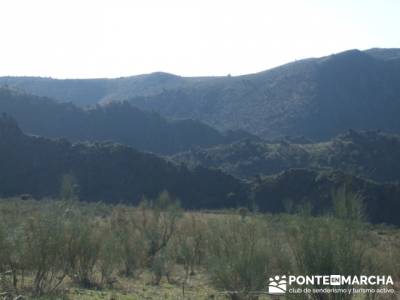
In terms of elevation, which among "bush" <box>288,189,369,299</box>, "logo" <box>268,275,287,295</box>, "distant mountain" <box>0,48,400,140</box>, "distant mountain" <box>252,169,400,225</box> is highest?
"distant mountain" <box>0,48,400,140</box>

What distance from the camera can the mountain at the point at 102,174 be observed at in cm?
6291

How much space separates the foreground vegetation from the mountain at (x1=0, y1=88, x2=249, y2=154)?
76047 millimetres

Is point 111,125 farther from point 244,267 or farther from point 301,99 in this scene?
point 244,267

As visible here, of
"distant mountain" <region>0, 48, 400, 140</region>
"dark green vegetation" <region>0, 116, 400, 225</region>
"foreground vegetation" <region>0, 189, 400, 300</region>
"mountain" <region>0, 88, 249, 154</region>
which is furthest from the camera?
"distant mountain" <region>0, 48, 400, 140</region>

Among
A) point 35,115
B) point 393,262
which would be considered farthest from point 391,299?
point 35,115

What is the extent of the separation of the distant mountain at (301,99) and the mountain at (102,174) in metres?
55.6

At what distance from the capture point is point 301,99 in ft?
427

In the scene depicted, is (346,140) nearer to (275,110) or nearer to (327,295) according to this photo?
(275,110)

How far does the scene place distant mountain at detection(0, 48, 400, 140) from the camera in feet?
416

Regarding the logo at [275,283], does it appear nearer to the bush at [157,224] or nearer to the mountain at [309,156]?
the bush at [157,224]

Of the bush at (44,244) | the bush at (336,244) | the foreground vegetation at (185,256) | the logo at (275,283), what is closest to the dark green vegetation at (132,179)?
the foreground vegetation at (185,256)

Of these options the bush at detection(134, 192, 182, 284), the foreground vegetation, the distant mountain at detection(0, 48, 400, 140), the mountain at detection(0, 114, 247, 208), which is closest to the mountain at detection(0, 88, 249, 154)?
the distant mountain at detection(0, 48, 400, 140)

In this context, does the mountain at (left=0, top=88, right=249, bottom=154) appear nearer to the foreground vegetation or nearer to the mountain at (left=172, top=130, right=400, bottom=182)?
the mountain at (left=172, top=130, right=400, bottom=182)

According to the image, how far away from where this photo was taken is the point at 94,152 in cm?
6888
